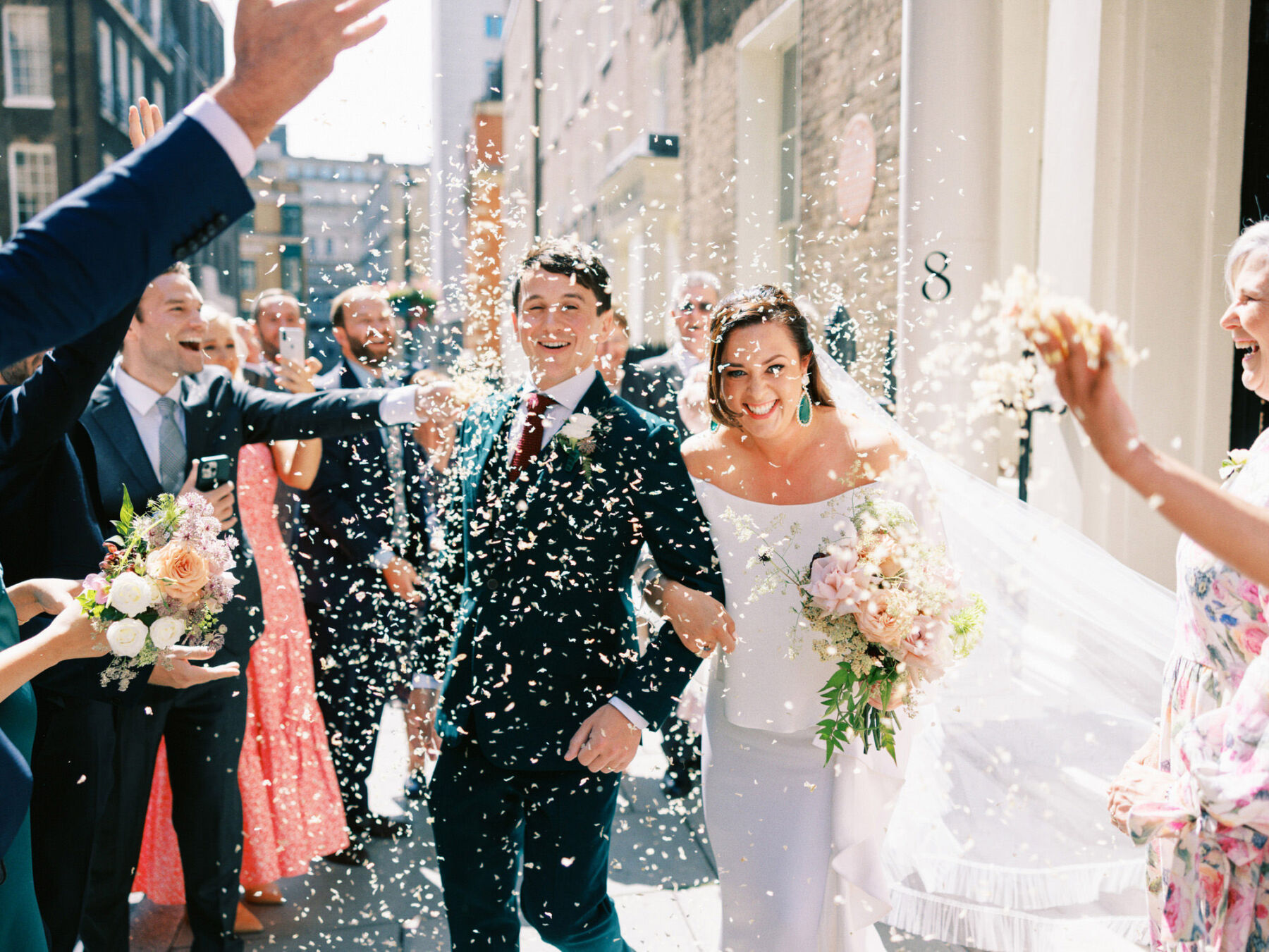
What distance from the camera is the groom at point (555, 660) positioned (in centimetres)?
239

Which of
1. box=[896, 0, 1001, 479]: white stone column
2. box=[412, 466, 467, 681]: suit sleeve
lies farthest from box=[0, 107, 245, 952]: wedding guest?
box=[896, 0, 1001, 479]: white stone column

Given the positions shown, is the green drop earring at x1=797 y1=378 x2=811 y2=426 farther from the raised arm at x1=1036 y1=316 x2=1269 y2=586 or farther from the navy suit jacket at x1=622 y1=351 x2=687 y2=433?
the navy suit jacket at x1=622 y1=351 x2=687 y2=433

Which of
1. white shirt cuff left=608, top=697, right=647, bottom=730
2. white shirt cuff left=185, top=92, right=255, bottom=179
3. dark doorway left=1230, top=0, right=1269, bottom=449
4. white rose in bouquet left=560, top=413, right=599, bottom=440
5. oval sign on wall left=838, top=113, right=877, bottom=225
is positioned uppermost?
oval sign on wall left=838, top=113, right=877, bottom=225

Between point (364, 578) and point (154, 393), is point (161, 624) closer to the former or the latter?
point (154, 393)

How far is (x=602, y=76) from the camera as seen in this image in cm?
1675

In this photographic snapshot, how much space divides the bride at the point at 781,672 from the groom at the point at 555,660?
17 centimetres

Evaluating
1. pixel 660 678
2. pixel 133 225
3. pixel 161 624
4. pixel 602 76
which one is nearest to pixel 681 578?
pixel 660 678

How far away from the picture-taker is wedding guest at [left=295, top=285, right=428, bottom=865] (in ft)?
13.4

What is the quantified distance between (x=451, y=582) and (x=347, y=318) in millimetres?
2120

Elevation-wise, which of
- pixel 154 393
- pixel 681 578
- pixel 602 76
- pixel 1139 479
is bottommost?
pixel 681 578

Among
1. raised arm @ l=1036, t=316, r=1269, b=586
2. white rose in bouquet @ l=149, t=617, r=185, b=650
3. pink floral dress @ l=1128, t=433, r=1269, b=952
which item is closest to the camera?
raised arm @ l=1036, t=316, r=1269, b=586

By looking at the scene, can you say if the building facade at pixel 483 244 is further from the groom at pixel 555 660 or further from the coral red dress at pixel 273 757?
the coral red dress at pixel 273 757

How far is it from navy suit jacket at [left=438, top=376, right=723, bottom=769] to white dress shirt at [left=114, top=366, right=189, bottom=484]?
1.21 metres

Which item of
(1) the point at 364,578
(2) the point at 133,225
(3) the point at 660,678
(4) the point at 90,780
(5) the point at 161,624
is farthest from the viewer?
(1) the point at 364,578
